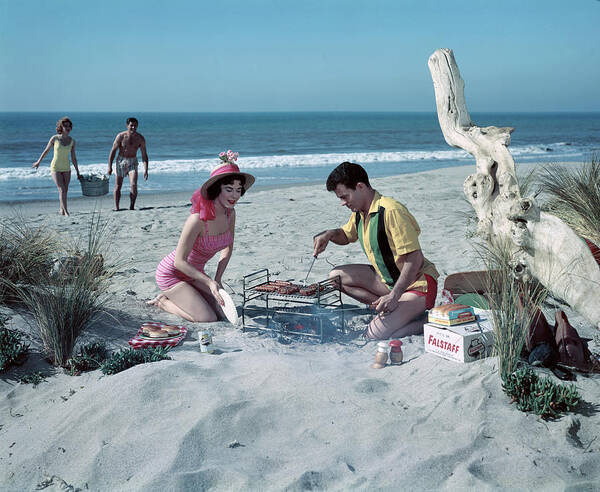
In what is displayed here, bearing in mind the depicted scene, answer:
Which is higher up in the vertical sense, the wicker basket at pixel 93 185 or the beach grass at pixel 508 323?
the wicker basket at pixel 93 185

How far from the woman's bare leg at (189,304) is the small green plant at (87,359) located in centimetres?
89

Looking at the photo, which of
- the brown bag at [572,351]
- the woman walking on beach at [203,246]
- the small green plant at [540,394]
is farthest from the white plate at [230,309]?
the brown bag at [572,351]

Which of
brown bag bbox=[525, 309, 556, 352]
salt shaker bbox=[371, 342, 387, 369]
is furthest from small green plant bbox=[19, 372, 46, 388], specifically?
brown bag bbox=[525, 309, 556, 352]

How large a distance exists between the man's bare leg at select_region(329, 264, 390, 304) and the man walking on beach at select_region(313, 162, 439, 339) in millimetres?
133

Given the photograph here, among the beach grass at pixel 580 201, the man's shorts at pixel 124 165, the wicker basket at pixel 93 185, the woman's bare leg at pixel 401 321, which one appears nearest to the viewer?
the woman's bare leg at pixel 401 321

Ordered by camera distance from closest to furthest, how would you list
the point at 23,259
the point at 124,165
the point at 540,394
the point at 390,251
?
the point at 540,394 < the point at 390,251 < the point at 23,259 < the point at 124,165

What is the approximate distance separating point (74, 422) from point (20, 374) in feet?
2.93

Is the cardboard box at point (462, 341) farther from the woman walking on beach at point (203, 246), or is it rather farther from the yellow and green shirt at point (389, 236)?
the woman walking on beach at point (203, 246)

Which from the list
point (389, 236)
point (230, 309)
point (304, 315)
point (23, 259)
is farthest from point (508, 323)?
point (23, 259)

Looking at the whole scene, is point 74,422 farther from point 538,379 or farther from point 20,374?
point 538,379

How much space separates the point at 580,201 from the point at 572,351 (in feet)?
9.63

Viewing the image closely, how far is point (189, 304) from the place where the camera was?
4.82 m

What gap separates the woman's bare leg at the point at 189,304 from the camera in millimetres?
4789

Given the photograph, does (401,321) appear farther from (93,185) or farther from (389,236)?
(93,185)
